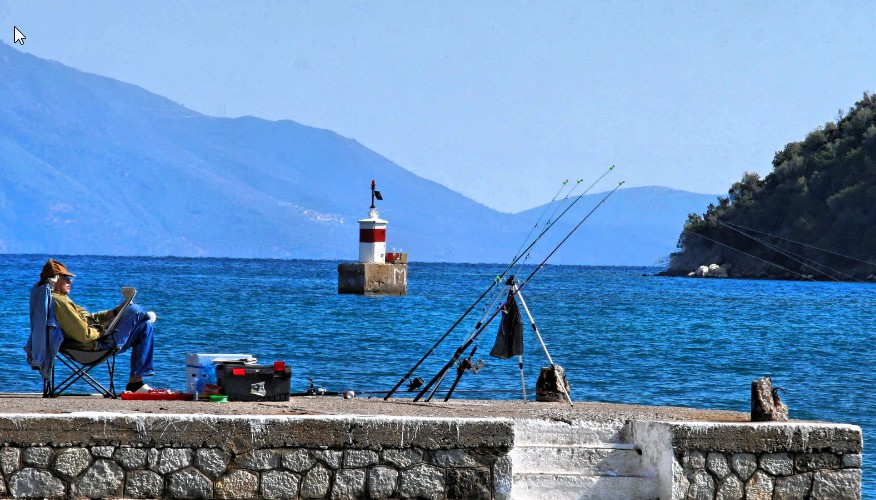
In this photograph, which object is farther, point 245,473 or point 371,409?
point 371,409

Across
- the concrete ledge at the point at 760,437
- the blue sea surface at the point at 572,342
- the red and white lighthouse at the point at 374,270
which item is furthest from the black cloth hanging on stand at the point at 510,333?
the red and white lighthouse at the point at 374,270

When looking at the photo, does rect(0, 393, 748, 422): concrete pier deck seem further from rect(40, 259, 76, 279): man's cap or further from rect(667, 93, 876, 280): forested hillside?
rect(667, 93, 876, 280): forested hillside

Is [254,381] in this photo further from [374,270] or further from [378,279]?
[378,279]

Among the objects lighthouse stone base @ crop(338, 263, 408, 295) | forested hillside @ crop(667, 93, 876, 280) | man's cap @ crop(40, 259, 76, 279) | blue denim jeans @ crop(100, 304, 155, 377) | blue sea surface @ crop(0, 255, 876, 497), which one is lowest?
blue sea surface @ crop(0, 255, 876, 497)

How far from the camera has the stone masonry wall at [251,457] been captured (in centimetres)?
693

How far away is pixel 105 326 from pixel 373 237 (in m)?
43.5

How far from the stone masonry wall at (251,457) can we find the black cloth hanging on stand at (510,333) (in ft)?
11.6

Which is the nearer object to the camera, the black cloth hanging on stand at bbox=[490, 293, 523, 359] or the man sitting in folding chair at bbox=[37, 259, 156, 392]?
the man sitting in folding chair at bbox=[37, 259, 156, 392]

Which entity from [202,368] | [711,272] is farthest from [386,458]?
[711,272]

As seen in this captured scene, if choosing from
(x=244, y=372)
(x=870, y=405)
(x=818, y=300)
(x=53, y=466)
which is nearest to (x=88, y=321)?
(x=244, y=372)

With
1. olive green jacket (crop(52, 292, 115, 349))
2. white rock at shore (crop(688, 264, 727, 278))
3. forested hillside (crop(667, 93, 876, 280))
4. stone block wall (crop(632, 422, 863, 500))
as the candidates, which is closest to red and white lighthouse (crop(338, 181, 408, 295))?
forested hillside (crop(667, 93, 876, 280))

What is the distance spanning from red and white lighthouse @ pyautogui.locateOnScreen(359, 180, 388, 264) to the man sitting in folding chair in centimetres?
4140

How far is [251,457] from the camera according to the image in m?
7.07

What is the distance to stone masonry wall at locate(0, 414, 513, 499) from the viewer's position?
6930 mm
